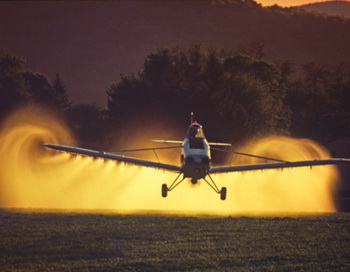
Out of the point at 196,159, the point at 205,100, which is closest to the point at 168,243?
the point at 196,159

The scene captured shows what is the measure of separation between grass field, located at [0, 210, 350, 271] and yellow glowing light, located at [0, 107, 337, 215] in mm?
15612

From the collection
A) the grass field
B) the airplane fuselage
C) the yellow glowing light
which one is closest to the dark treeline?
the yellow glowing light

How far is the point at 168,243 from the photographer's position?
42719 millimetres

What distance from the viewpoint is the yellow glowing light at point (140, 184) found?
7654 cm

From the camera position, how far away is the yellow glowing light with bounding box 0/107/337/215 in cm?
7654

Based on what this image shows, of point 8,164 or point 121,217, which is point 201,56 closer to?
point 8,164

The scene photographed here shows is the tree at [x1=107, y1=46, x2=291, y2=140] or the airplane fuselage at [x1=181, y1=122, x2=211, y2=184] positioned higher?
the tree at [x1=107, y1=46, x2=291, y2=140]

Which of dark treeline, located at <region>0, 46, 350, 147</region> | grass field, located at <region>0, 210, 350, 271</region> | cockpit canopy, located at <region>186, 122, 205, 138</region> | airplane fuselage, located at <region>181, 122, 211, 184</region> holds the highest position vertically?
dark treeline, located at <region>0, 46, 350, 147</region>

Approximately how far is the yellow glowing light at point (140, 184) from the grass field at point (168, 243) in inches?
615

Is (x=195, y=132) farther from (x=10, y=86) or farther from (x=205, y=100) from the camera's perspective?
(x=10, y=86)

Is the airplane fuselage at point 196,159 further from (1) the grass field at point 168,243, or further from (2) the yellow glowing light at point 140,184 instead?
(2) the yellow glowing light at point 140,184

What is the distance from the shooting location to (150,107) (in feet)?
331

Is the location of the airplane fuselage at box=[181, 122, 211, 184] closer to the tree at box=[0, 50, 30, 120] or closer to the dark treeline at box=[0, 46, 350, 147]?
the dark treeline at box=[0, 46, 350, 147]

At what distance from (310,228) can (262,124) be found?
1995 inches
